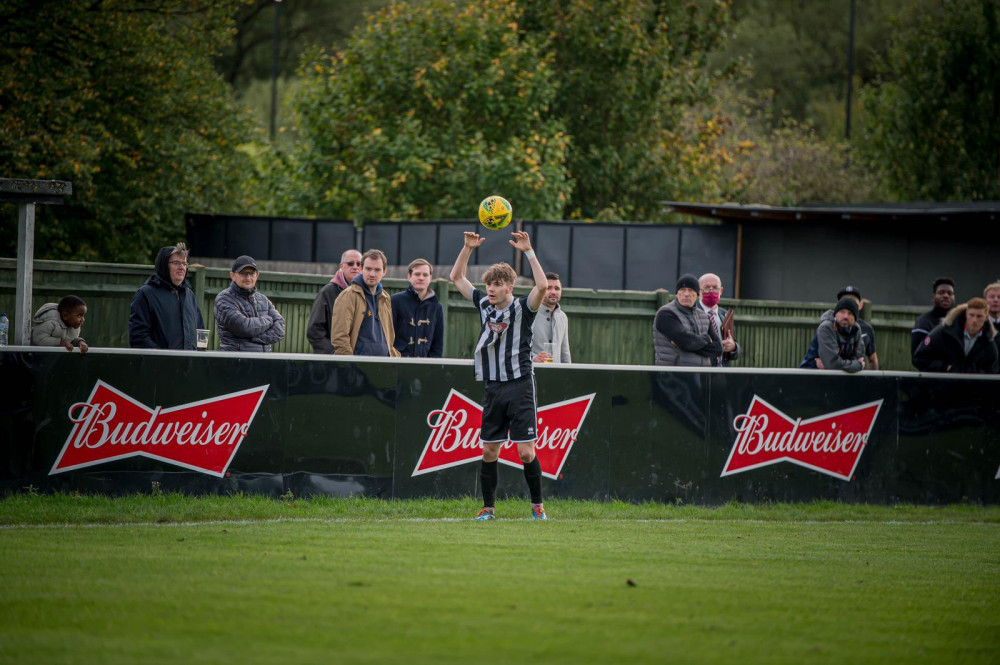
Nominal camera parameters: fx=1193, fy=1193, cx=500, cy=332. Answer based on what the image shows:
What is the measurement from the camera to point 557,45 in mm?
30297

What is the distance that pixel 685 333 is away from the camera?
485 inches

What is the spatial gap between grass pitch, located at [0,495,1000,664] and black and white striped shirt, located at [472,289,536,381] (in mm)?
1271

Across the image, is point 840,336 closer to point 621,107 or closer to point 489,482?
point 489,482

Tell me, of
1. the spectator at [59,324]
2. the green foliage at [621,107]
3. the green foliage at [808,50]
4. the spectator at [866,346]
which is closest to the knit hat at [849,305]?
the spectator at [866,346]

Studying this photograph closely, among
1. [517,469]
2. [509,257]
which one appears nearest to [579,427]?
[517,469]

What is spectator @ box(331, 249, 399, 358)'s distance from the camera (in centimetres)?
1137

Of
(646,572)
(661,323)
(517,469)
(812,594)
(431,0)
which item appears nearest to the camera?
(812,594)

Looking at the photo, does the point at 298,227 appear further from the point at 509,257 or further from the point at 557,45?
the point at 557,45

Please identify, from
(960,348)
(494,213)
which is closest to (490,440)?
(494,213)

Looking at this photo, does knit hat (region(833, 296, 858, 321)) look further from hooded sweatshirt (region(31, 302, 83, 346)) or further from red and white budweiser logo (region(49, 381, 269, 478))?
hooded sweatshirt (region(31, 302, 83, 346))

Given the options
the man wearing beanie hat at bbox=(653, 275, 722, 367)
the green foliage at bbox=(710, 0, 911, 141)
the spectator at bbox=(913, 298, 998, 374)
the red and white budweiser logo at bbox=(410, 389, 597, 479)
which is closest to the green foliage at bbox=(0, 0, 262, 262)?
the red and white budweiser logo at bbox=(410, 389, 597, 479)

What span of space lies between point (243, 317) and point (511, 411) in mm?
2787

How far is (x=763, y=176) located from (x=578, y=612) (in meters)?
40.9

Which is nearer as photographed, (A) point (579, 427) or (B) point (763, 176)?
(A) point (579, 427)
